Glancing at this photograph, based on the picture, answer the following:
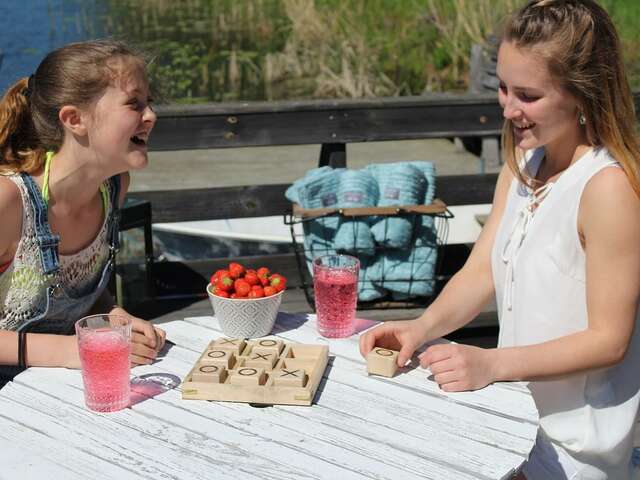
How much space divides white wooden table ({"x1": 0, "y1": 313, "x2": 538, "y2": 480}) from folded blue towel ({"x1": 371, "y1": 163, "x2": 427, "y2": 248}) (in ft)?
4.98

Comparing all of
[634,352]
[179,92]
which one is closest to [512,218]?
[634,352]

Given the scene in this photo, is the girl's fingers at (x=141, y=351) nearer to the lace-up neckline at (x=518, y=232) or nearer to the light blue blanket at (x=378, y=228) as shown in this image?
the lace-up neckline at (x=518, y=232)

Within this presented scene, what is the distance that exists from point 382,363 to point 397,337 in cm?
15

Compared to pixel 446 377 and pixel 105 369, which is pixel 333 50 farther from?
pixel 105 369

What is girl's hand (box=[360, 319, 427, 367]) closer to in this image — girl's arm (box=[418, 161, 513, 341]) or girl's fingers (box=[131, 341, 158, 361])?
girl's arm (box=[418, 161, 513, 341])

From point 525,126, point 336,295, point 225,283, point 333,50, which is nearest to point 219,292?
point 225,283

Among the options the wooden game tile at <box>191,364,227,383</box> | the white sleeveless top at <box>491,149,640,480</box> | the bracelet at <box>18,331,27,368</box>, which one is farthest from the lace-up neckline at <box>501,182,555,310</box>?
the bracelet at <box>18,331,27,368</box>

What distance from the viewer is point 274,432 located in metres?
1.66

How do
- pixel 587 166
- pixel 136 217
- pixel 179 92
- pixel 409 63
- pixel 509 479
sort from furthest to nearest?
pixel 409 63, pixel 179 92, pixel 136 217, pixel 587 166, pixel 509 479

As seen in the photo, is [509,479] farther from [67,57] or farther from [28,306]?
[67,57]

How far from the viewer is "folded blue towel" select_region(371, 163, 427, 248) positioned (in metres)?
3.42

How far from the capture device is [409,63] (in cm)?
987

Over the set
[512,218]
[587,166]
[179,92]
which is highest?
[587,166]

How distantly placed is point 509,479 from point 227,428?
510mm
